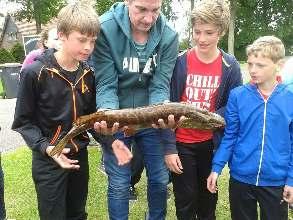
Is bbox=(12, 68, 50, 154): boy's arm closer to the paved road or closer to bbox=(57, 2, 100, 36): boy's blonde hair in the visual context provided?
bbox=(57, 2, 100, 36): boy's blonde hair

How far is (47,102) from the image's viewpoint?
3.59 meters

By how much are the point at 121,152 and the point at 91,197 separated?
7.51 feet

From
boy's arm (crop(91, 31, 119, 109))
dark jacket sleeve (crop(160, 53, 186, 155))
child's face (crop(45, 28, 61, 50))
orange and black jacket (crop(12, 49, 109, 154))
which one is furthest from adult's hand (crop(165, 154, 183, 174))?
child's face (crop(45, 28, 61, 50))

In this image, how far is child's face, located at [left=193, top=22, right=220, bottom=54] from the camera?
396 centimetres

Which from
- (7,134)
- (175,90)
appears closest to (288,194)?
(175,90)

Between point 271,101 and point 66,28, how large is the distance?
175cm

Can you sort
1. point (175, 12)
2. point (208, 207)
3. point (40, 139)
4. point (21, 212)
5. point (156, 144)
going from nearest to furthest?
point (40, 139) → point (156, 144) → point (208, 207) → point (21, 212) → point (175, 12)

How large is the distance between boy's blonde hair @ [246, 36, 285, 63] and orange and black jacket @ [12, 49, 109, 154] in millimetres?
1428

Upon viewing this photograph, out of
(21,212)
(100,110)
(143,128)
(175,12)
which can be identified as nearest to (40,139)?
(100,110)

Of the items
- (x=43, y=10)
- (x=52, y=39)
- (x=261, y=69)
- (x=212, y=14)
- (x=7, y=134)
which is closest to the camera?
(x=261, y=69)

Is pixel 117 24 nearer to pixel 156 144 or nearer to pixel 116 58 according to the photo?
pixel 116 58

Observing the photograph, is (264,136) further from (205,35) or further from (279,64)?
(205,35)

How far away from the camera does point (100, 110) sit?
357 centimetres

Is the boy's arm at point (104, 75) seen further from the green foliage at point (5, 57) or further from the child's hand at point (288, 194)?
the green foliage at point (5, 57)
